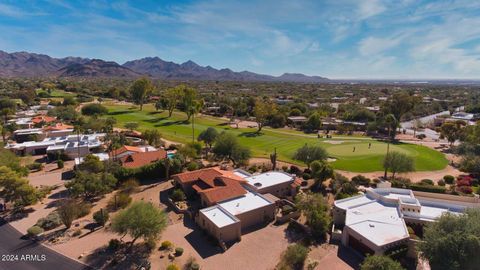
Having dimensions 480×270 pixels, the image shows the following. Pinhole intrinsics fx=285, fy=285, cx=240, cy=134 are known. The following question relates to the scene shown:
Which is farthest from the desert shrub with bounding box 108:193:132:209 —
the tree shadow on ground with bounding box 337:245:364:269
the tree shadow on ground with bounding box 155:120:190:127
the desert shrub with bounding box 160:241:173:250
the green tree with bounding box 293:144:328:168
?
the tree shadow on ground with bounding box 155:120:190:127

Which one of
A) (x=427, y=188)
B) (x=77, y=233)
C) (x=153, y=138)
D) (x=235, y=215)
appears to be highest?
(x=153, y=138)

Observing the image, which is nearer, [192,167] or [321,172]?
[321,172]

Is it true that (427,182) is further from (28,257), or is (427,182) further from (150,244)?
(28,257)

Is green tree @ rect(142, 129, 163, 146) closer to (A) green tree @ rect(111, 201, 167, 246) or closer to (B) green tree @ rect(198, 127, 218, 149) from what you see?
(B) green tree @ rect(198, 127, 218, 149)

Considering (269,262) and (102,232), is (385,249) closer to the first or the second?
(269,262)

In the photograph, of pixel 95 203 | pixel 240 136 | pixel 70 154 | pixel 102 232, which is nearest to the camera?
pixel 102 232

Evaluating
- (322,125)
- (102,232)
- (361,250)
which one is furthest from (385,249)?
(322,125)

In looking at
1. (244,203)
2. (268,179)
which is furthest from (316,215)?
(268,179)

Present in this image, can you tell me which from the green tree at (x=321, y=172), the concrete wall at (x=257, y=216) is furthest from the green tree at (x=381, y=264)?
the green tree at (x=321, y=172)
